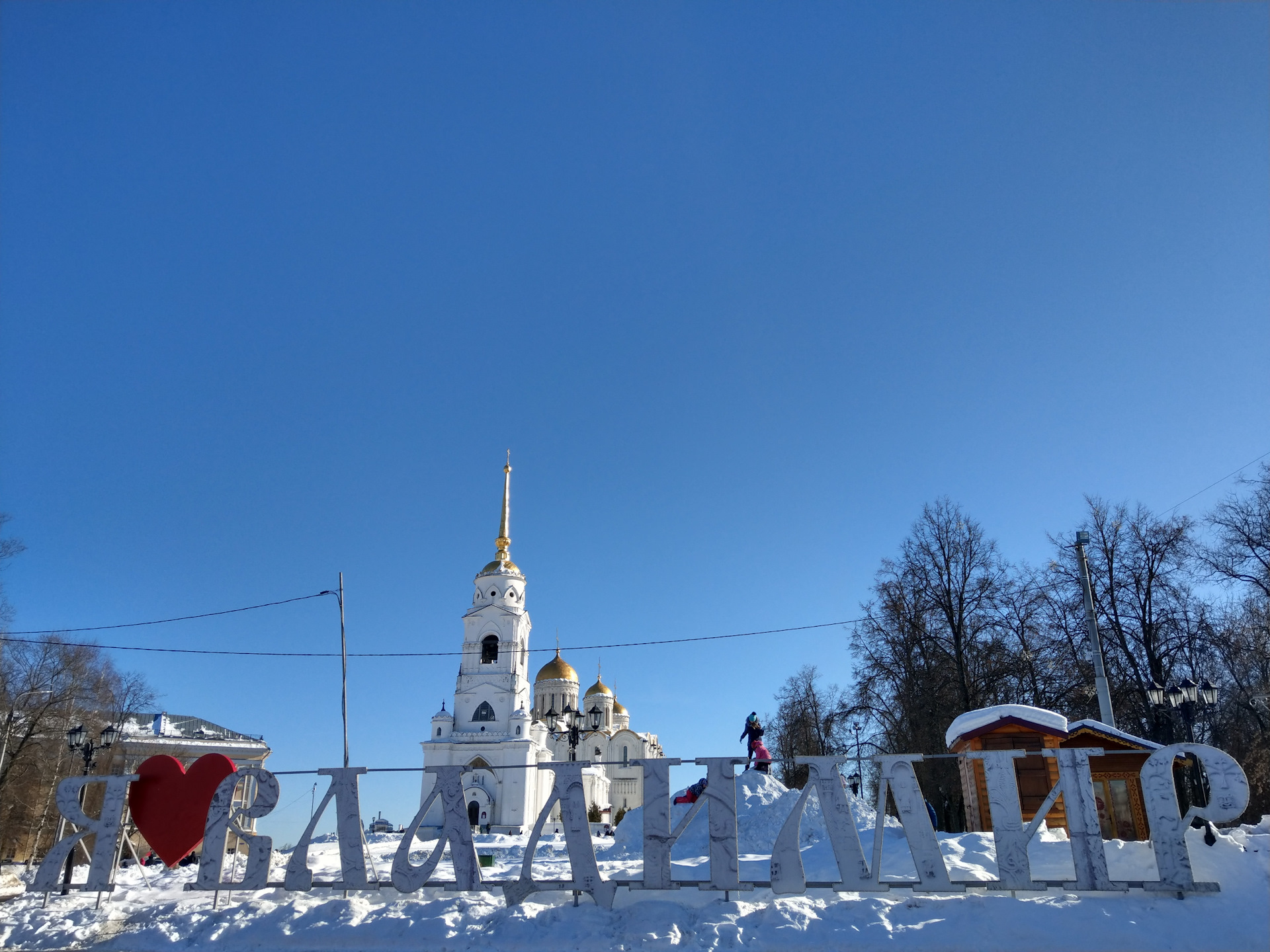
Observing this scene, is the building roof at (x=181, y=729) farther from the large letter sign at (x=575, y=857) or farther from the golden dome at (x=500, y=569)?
the large letter sign at (x=575, y=857)

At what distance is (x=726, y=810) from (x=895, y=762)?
99.2 inches

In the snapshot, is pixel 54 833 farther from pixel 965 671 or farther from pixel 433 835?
pixel 965 671

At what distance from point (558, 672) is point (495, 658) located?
20.0m

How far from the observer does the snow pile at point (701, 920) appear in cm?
1044

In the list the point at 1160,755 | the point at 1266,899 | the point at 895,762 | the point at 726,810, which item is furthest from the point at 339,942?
the point at 1266,899

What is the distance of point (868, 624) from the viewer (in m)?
32.2

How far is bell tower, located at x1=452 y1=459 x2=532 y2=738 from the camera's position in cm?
5906

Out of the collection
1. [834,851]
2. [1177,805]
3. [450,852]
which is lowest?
[834,851]

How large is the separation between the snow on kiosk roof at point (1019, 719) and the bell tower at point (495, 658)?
1702 inches

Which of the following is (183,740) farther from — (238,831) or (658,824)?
(658,824)

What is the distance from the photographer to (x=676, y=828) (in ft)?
37.6

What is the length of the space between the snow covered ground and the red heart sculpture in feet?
2.77

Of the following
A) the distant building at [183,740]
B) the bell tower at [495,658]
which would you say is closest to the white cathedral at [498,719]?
the bell tower at [495,658]

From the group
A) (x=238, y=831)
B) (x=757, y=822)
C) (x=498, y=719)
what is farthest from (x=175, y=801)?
(x=498, y=719)
